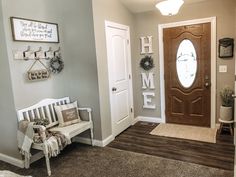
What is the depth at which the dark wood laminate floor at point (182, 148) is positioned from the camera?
292 centimetres

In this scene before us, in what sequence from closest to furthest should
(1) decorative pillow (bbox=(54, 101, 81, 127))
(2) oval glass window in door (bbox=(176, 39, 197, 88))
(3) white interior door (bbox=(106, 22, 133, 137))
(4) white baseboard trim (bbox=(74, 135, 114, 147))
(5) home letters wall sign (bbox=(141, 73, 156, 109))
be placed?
(1) decorative pillow (bbox=(54, 101, 81, 127)) → (4) white baseboard trim (bbox=(74, 135, 114, 147)) → (3) white interior door (bbox=(106, 22, 133, 137)) → (2) oval glass window in door (bbox=(176, 39, 197, 88)) → (5) home letters wall sign (bbox=(141, 73, 156, 109))

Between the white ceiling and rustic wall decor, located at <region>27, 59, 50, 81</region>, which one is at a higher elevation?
the white ceiling

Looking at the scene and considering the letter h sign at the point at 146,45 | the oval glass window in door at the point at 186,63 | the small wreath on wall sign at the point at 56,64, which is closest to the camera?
the small wreath on wall sign at the point at 56,64

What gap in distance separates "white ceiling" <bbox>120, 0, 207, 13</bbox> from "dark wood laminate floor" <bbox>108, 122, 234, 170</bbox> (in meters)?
2.43

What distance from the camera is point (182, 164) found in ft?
9.29

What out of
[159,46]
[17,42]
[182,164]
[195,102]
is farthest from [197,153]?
[17,42]

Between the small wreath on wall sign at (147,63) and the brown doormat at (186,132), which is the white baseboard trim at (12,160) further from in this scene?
the small wreath on wall sign at (147,63)

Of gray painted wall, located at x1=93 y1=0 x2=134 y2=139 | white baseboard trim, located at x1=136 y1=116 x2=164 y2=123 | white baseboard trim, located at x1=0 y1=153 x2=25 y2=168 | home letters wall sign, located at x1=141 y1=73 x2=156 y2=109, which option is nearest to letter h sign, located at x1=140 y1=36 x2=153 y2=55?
home letters wall sign, located at x1=141 y1=73 x2=156 y2=109

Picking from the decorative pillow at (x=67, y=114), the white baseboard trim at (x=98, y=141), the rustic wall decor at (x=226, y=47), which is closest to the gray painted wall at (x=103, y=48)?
the white baseboard trim at (x=98, y=141)

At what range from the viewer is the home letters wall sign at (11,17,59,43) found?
2.87 metres

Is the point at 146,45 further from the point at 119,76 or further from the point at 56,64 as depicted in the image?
the point at 56,64

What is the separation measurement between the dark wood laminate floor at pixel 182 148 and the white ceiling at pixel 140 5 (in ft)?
7.98

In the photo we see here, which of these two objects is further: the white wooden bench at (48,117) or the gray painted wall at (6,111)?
the white wooden bench at (48,117)

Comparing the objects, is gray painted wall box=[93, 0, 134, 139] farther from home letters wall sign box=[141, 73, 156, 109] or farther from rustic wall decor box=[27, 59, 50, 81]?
home letters wall sign box=[141, 73, 156, 109]
